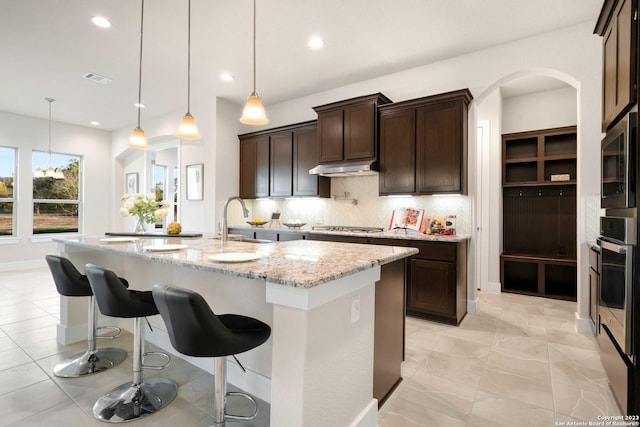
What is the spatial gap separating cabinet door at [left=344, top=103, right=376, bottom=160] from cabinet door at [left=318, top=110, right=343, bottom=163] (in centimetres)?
9

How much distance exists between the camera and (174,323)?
4.48 ft

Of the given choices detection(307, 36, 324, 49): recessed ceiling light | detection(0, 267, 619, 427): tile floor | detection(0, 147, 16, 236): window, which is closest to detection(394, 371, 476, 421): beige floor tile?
detection(0, 267, 619, 427): tile floor

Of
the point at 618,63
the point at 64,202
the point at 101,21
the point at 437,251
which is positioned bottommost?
the point at 437,251

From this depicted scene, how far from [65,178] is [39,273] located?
7.80ft

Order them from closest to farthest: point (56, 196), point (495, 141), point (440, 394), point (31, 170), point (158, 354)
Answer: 1. point (440, 394)
2. point (158, 354)
3. point (495, 141)
4. point (31, 170)
5. point (56, 196)

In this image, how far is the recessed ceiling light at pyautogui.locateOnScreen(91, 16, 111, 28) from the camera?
3223mm

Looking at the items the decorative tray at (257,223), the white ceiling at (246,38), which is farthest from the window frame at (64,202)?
the decorative tray at (257,223)

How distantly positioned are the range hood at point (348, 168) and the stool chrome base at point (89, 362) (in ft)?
10.2

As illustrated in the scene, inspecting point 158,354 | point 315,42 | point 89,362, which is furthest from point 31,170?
point 315,42

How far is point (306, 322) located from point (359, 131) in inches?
135

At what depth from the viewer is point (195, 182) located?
589cm

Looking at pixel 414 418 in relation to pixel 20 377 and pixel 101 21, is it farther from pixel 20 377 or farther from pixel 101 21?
pixel 101 21

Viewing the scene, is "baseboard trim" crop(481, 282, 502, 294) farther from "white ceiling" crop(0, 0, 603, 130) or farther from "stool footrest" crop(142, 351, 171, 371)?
"stool footrest" crop(142, 351, 171, 371)

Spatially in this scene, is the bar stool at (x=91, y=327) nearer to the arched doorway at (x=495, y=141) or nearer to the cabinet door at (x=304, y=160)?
the cabinet door at (x=304, y=160)
